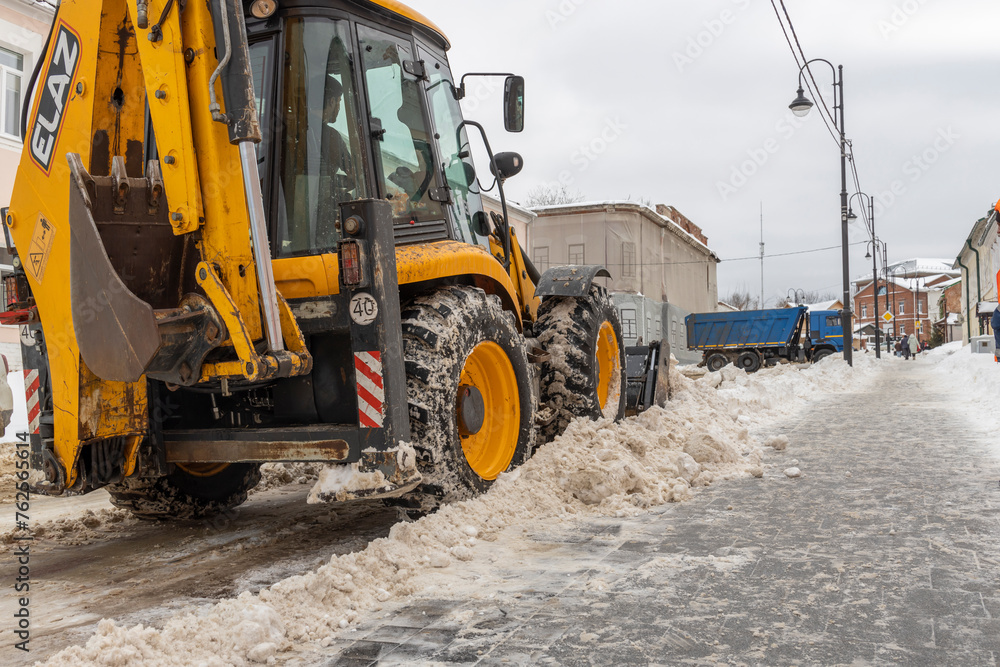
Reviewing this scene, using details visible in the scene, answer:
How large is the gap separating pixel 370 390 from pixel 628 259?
104 ft

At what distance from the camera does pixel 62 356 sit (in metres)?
3.80

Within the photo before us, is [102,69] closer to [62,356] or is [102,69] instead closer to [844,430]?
[62,356]

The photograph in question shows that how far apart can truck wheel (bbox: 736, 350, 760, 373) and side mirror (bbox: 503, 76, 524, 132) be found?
91.4ft

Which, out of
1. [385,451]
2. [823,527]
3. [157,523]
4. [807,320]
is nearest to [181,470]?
[157,523]

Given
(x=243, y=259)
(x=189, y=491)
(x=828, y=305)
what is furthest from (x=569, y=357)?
(x=828, y=305)

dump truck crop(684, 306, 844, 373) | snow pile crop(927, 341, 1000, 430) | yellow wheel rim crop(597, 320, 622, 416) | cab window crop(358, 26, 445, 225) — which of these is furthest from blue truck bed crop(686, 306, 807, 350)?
cab window crop(358, 26, 445, 225)

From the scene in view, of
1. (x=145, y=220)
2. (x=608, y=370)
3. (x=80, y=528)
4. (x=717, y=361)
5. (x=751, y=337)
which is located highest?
(x=145, y=220)

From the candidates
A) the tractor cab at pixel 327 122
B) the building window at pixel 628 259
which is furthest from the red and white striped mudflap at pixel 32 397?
the building window at pixel 628 259

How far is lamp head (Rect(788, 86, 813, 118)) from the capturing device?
1964cm

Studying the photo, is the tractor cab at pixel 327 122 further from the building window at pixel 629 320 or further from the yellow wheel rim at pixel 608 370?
the building window at pixel 629 320

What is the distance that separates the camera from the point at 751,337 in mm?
32438

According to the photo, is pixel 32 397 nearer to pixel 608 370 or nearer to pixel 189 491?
pixel 189 491

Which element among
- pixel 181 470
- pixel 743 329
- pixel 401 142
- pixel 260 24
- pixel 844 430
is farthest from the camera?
pixel 743 329

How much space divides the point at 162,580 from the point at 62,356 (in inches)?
45.9
